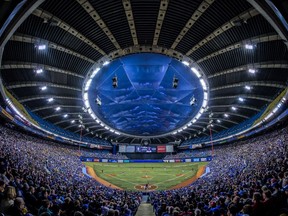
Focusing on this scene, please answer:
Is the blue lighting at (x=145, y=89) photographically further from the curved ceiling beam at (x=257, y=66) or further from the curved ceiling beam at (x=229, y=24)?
the curved ceiling beam at (x=229, y=24)

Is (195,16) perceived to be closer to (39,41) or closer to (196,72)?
(196,72)

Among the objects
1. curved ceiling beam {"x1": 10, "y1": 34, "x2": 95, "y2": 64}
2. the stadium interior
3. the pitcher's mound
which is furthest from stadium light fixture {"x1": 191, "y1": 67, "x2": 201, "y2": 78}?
the pitcher's mound

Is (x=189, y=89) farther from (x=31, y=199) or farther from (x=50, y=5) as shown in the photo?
(x=31, y=199)

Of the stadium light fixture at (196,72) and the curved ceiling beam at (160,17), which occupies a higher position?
the curved ceiling beam at (160,17)

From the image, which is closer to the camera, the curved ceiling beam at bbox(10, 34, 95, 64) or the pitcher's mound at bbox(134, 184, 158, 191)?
the curved ceiling beam at bbox(10, 34, 95, 64)

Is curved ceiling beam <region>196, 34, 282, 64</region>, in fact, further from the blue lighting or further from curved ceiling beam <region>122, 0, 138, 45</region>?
curved ceiling beam <region>122, 0, 138, 45</region>

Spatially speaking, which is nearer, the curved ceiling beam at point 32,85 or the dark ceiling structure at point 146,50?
the dark ceiling structure at point 146,50

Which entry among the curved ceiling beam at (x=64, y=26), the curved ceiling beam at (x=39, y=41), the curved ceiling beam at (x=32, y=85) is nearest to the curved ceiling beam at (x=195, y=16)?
the curved ceiling beam at (x=64, y=26)

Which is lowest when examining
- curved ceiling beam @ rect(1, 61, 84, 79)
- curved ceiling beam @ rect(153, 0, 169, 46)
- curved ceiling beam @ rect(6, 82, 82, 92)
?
curved ceiling beam @ rect(6, 82, 82, 92)

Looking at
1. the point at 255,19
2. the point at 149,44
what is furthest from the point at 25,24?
the point at 255,19

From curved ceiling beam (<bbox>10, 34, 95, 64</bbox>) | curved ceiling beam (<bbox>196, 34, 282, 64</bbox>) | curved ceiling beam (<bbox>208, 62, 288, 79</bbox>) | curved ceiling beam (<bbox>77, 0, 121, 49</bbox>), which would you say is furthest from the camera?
curved ceiling beam (<bbox>208, 62, 288, 79</bbox>)
